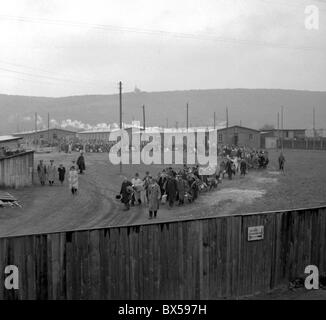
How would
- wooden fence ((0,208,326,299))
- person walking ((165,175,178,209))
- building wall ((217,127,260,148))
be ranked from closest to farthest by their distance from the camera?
wooden fence ((0,208,326,299)) → person walking ((165,175,178,209)) → building wall ((217,127,260,148))

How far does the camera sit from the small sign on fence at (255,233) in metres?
9.50

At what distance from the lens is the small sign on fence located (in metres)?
9.50

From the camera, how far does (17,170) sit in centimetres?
2634

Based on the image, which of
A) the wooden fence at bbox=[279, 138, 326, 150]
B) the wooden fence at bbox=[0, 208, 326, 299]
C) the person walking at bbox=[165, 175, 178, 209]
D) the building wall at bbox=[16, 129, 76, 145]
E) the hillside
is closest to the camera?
the wooden fence at bbox=[0, 208, 326, 299]

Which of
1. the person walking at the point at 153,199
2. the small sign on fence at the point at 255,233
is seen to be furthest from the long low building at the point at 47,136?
the small sign on fence at the point at 255,233

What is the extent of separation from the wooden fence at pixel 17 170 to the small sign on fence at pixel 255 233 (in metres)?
18.6

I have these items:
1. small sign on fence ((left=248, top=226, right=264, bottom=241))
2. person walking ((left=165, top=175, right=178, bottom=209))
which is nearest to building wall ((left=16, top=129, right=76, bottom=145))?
person walking ((left=165, top=175, right=178, bottom=209))

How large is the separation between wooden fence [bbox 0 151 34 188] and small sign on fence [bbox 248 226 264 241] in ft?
61.1

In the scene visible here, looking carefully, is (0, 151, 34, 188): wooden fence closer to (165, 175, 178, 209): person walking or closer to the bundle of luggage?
the bundle of luggage

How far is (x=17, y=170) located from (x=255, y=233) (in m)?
19.6

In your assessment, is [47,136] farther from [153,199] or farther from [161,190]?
[153,199]

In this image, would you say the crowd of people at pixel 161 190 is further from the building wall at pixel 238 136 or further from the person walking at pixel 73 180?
the building wall at pixel 238 136

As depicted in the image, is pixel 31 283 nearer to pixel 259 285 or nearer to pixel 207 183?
pixel 259 285

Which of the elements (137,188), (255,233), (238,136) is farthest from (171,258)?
(238,136)
